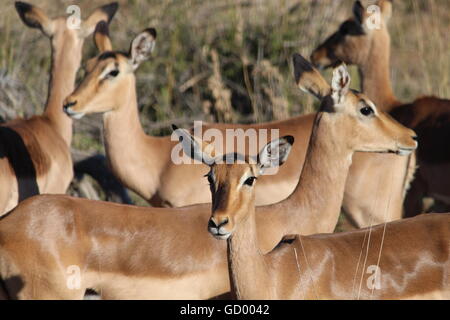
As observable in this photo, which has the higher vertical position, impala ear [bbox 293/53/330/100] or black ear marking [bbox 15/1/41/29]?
black ear marking [bbox 15/1/41/29]

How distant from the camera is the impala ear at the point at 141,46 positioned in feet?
22.7

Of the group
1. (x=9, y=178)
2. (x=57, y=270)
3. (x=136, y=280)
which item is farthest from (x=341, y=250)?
(x=9, y=178)

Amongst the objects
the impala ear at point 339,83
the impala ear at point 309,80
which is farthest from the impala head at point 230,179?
the impala ear at point 309,80

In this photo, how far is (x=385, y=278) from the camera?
468cm

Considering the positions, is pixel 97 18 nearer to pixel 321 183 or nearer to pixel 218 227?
pixel 321 183

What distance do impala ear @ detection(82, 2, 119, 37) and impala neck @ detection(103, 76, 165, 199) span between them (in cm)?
114

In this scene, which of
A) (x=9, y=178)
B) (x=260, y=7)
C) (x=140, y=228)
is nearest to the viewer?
(x=140, y=228)

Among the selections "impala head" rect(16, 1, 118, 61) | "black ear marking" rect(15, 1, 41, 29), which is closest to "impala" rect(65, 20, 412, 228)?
"impala head" rect(16, 1, 118, 61)

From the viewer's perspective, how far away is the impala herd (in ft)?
15.2

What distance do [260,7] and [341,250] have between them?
226 inches

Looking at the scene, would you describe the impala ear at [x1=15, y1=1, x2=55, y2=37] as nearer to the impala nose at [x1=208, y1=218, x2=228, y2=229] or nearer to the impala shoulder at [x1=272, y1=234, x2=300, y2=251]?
the impala shoulder at [x1=272, y1=234, x2=300, y2=251]

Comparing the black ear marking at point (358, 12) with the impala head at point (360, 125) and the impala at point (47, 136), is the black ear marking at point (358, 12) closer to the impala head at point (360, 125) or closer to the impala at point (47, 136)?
the impala at point (47, 136)

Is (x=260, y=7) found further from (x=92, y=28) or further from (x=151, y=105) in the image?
(x=92, y=28)
